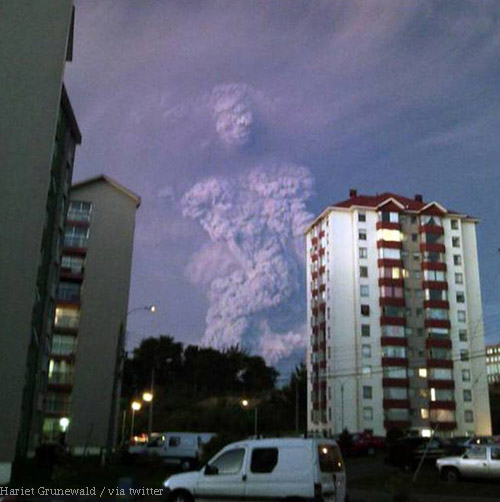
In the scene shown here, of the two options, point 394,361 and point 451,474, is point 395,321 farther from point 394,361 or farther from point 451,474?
point 451,474

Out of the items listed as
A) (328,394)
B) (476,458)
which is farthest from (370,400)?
(476,458)

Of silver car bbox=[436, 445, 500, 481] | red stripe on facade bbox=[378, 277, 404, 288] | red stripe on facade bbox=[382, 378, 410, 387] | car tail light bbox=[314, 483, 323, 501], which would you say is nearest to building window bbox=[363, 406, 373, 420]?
red stripe on facade bbox=[382, 378, 410, 387]

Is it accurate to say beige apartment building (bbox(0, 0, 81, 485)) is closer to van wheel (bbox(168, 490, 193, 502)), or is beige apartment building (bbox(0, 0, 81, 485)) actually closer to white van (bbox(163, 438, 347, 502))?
van wheel (bbox(168, 490, 193, 502))

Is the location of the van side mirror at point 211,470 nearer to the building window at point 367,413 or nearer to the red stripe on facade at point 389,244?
the building window at point 367,413

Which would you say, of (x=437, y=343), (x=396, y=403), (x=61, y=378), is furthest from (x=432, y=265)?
(x=61, y=378)

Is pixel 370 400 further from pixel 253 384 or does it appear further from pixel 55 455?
pixel 55 455
